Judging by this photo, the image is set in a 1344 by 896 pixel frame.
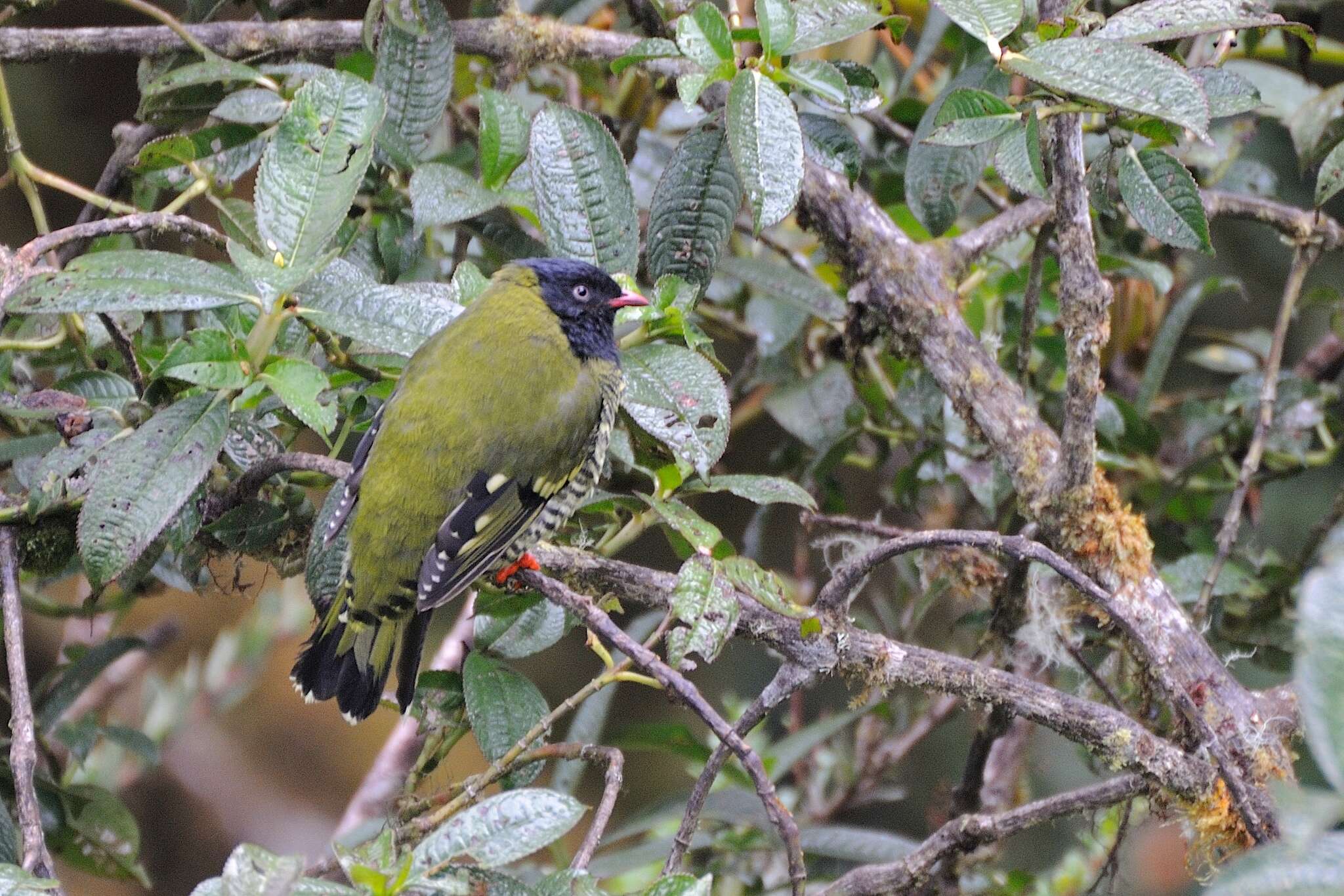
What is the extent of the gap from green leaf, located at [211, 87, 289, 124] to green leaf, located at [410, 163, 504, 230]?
306mm

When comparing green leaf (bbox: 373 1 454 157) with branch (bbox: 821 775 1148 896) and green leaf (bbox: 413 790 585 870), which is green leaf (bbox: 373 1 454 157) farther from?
branch (bbox: 821 775 1148 896)

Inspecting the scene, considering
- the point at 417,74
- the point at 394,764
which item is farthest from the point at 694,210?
the point at 394,764

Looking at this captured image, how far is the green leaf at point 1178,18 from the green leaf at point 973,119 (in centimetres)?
19

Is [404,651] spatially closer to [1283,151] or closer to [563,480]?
[563,480]

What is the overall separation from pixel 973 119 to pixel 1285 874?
57.3 inches

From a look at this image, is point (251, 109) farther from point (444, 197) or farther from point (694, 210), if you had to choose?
point (694, 210)

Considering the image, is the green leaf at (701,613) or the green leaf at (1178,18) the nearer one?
the green leaf at (701,613)

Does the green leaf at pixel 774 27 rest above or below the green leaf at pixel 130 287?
above

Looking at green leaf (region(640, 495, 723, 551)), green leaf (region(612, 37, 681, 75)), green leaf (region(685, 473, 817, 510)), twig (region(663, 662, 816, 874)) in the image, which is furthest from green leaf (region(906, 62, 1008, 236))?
twig (region(663, 662, 816, 874))

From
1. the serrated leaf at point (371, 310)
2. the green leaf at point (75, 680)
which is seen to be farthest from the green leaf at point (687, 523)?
the green leaf at point (75, 680)

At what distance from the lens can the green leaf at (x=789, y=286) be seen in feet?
10.1

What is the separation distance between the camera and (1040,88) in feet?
7.48

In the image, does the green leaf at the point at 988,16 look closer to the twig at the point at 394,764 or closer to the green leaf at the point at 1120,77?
the green leaf at the point at 1120,77

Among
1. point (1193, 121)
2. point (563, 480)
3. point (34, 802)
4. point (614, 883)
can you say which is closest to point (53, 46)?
point (563, 480)
